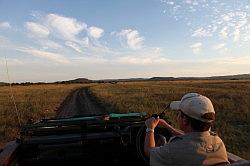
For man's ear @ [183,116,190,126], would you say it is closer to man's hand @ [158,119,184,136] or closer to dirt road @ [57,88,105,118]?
man's hand @ [158,119,184,136]

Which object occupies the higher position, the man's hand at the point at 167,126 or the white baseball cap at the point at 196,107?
the white baseball cap at the point at 196,107

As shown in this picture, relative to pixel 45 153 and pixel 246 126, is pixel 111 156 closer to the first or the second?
pixel 45 153

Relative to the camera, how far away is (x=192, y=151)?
8.96 feet

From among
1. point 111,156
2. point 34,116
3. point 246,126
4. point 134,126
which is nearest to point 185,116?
point 134,126

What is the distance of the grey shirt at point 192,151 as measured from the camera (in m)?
2.73

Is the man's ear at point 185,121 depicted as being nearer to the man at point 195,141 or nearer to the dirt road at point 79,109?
the man at point 195,141

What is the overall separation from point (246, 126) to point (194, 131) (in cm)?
1125

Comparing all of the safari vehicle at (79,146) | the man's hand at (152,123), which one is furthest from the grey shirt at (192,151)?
the safari vehicle at (79,146)

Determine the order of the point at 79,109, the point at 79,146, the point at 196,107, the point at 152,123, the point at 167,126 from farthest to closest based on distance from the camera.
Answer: the point at 79,109 → the point at 79,146 → the point at 167,126 → the point at 152,123 → the point at 196,107

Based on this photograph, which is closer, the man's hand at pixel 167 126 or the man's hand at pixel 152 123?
the man's hand at pixel 152 123

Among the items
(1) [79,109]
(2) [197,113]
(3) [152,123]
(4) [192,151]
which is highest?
(2) [197,113]

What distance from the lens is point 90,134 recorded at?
4.24 metres

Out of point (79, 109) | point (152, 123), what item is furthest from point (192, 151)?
point (79, 109)

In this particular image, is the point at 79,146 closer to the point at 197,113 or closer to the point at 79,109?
the point at 197,113
